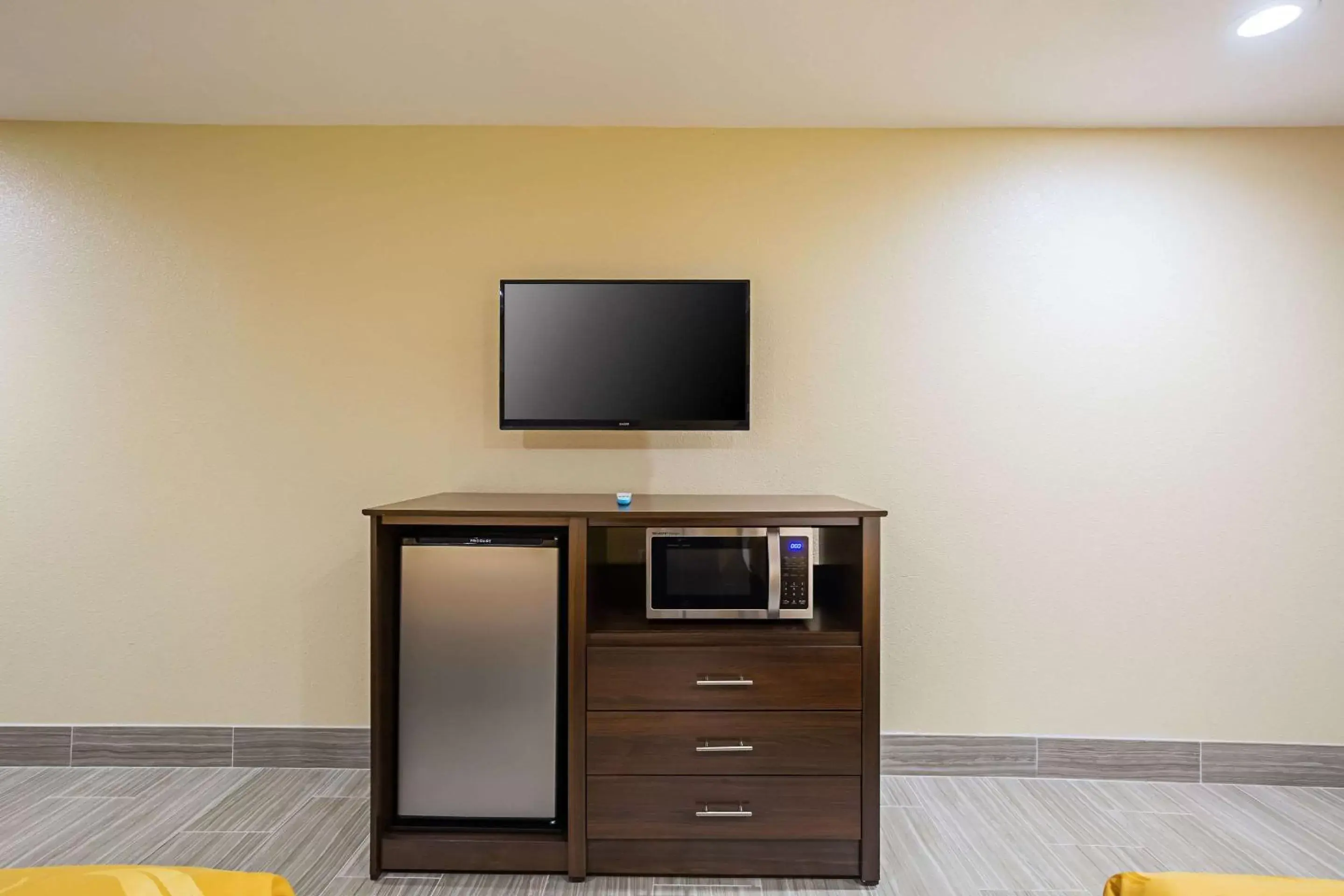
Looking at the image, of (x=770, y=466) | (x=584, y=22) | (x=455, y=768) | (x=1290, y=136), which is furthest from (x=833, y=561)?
(x=1290, y=136)

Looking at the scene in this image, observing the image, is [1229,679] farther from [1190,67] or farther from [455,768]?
[455,768]

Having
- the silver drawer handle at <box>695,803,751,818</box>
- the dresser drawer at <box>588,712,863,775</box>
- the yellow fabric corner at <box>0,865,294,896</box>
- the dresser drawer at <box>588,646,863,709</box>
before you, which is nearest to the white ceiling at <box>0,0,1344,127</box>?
the dresser drawer at <box>588,646,863,709</box>

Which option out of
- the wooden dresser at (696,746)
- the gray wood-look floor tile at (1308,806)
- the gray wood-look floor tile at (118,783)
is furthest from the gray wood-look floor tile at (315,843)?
the gray wood-look floor tile at (1308,806)

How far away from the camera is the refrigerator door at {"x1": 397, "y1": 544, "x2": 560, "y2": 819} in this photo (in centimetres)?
218

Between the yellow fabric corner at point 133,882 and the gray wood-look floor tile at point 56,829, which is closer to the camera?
the yellow fabric corner at point 133,882

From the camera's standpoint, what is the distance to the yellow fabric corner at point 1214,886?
106 cm

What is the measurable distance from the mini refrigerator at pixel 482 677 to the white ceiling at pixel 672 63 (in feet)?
4.77

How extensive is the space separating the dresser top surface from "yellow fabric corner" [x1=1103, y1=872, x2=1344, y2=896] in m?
1.10

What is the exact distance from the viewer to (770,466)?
9.37 feet

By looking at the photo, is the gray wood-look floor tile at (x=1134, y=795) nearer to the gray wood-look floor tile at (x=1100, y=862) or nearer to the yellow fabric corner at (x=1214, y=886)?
the gray wood-look floor tile at (x=1100, y=862)

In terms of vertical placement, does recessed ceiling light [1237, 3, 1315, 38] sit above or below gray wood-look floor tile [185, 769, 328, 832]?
above

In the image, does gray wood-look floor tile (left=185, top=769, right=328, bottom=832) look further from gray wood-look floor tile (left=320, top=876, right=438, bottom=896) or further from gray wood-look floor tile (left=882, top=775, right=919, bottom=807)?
gray wood-look floor tile (left=882, top=775, right=919, bottom=807)

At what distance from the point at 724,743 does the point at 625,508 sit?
0.71 m

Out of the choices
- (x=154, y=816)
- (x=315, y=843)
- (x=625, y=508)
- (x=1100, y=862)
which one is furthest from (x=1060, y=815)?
(x=154, y=816)
